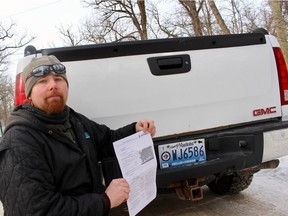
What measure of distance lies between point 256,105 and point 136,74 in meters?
1.11

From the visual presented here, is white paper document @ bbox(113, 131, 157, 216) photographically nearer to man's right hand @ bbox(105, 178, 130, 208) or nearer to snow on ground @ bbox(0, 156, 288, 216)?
man's right hand @ bbox(105, 178, 130, 208)

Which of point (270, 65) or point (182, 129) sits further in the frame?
point (270, 65)

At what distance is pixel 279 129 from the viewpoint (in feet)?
9.42

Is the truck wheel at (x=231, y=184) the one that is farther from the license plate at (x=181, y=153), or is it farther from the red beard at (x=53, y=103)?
the red beard at (x=53, y=103)

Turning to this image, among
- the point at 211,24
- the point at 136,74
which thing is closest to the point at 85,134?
the point at 136,74

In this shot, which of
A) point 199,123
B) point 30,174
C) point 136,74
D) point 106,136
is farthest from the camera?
point 199,123

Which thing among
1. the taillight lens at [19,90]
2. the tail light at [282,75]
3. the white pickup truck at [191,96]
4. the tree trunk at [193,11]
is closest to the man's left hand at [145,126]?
the white pickup truck at [191,96]

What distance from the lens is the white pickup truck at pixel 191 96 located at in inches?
98.7

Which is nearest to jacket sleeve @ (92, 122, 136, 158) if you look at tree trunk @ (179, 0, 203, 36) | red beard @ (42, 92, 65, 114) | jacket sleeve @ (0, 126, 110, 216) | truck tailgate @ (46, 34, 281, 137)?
truck tailgate @ (46, 34, 281, 137)

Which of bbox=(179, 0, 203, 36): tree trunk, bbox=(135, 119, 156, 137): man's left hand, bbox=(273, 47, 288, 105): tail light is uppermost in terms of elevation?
bbox=(179, 0, 203, 36): tree trunk

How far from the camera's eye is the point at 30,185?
1.45 meters

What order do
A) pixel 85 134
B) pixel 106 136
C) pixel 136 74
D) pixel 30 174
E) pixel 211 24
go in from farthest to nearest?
pixel 211 24 → pixel 136 74 → pixel 106 136 → pixel 85 134 → pixel 30 174

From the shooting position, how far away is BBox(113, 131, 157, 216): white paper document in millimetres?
1968

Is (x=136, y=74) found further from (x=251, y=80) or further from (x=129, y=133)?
(x=251, y=80)
